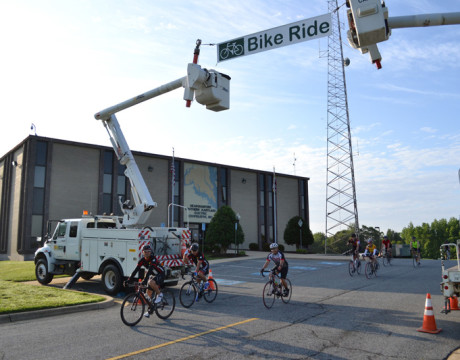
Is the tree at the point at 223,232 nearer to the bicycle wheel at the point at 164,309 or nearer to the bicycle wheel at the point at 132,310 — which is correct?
the bicycle wheel at the point at 164,309

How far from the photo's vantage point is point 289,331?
8016mm

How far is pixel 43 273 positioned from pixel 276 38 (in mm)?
14354

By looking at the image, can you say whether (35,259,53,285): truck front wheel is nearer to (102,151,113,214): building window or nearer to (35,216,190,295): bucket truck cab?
(35,216,190,295): bucket truck cab

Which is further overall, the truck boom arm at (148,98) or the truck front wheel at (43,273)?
the truck front wheel at (43,273)

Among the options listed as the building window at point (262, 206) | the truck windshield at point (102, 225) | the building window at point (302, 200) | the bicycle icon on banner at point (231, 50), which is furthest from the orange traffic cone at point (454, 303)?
the building window at point (302, 200)

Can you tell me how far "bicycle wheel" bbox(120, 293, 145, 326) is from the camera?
8672 mm

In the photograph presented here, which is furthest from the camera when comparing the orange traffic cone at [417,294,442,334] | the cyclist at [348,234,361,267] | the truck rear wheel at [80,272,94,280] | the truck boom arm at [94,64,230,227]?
the cyclist at [348,234,361,267]

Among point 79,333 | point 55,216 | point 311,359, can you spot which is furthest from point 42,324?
point 55,216

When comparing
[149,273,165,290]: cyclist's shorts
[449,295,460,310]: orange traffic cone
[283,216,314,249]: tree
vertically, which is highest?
[283,216,314,249]: tree

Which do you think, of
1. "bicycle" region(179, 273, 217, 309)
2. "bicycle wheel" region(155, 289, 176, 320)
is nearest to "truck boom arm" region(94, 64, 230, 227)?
"bicycle" region(179, 273, 217, 309)

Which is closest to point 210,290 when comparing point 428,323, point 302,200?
point 428,323

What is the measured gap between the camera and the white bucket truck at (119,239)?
1221 cm

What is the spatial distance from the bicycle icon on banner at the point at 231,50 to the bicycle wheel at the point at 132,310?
5.67 metres

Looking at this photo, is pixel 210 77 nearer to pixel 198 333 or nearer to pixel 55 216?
pixel 198 333
